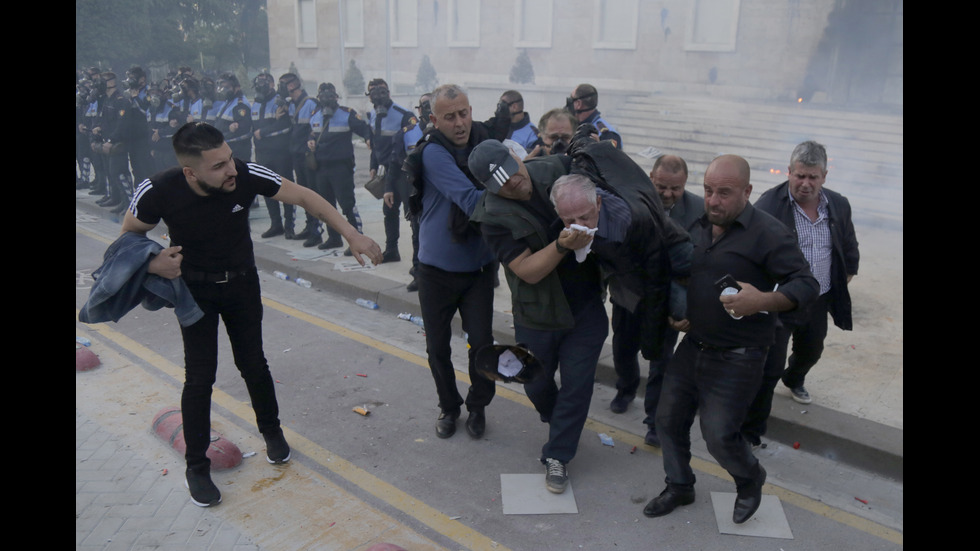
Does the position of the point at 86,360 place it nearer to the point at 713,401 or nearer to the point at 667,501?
the point at 667,501

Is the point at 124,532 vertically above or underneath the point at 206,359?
underneath

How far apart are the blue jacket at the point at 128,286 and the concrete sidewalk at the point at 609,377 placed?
2.95 m

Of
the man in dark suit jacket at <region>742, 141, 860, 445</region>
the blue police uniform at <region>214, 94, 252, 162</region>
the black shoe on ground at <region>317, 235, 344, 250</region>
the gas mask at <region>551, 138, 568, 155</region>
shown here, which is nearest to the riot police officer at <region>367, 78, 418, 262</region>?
A: the black shoe on ground at <region>317, 235, 344, 250</region>

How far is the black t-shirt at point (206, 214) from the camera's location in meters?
3.74

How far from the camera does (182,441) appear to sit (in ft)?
14.8

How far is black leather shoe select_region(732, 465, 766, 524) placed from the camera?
3.68 metres

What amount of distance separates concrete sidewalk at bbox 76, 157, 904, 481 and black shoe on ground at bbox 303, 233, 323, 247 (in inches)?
6.4

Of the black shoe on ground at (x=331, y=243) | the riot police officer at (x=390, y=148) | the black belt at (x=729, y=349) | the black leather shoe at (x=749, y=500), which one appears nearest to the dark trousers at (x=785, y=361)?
the black belt at (x=729, y=349)

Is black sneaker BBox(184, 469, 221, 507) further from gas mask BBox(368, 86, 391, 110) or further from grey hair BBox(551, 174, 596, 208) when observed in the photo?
gas mask BBox(368, 86, 391, 110)

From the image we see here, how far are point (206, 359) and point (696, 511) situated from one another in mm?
2740

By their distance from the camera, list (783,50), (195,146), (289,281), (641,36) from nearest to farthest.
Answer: (195,146) → (289,281) → (783,50) → (641,36)

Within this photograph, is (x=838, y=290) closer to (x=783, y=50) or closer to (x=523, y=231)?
(x=523, y=231)
